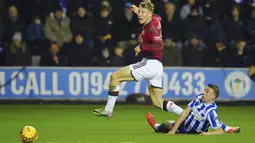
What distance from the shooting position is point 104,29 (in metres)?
21.2

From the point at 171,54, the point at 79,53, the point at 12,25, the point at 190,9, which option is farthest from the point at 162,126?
the point at 190,9

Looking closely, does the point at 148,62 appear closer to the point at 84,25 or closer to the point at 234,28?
the point at 84,25

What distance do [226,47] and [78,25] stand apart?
453cm

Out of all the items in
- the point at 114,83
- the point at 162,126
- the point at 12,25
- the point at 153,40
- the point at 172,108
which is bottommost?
the point at 162,126

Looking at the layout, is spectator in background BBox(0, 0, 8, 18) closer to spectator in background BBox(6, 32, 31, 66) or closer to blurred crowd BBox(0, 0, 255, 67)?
blurred crowd BBox(0, 0, 255, 67)

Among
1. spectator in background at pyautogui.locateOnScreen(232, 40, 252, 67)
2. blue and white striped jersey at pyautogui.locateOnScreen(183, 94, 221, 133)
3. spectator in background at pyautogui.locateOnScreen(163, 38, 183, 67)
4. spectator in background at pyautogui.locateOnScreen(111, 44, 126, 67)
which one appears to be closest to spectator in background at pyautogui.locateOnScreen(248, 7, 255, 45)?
spectator in background at pyautogui.locateOnScreen(232, 40, 252, 67)

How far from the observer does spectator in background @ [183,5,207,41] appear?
2125cm

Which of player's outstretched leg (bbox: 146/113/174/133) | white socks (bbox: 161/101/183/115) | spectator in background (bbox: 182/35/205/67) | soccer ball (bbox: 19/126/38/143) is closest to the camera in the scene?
soccer ball (bbox: 19/126/38/143)

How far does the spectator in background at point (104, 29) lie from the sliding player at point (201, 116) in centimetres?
891

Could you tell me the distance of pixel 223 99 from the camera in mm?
20578

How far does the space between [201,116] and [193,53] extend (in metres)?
9.44

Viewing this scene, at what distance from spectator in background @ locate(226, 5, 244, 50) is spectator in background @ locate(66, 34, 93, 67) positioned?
4.35 metres

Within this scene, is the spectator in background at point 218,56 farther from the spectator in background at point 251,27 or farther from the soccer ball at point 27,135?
the soccer ball at point 27,135

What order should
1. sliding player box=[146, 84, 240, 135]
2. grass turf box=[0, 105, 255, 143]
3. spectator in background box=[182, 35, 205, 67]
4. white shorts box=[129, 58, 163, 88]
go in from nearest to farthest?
grass turf box=[0, 105, 255, 143]
sliding player box=[146, 84, 240, 135]
white shorts box=[129, 58, 163, 88]
spectator in background box=[182, 35, 205, 67]
